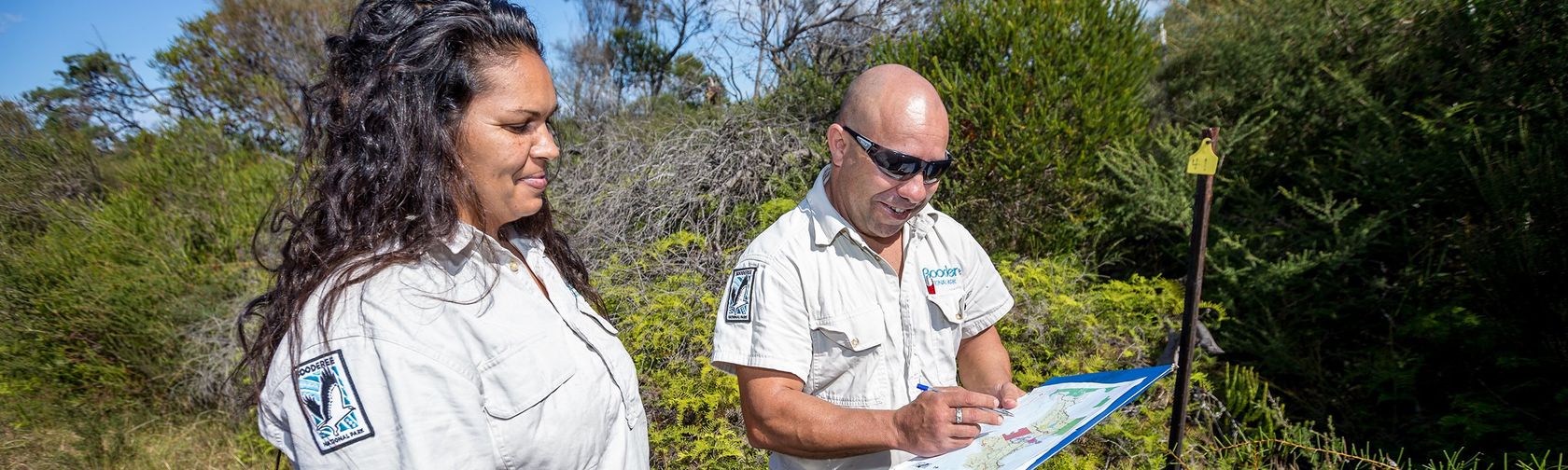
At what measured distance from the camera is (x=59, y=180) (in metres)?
6.40

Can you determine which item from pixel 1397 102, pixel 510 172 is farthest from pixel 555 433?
pixel 1397 102

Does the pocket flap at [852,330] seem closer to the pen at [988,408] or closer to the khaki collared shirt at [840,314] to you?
the khaki collared shirt at [840,314]

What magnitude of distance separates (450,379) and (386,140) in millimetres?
439

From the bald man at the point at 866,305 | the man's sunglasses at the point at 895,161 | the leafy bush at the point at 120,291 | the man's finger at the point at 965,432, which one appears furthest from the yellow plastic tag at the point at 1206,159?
the leafy bush at the point at 120,291

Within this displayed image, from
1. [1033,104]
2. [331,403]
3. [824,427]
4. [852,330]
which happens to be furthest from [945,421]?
[1033,104]

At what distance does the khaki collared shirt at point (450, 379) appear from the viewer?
3.61ft

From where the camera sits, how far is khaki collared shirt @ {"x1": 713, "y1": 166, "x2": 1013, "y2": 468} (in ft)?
6.22

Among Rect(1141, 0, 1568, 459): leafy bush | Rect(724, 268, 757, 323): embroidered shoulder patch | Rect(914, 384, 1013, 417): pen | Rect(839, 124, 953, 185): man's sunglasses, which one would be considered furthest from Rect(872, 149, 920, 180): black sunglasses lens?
Rect(1141, 0, 1568, 459): leafy bush

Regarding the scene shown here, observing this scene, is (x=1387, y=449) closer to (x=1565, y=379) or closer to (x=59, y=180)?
(x=1565, y=379)

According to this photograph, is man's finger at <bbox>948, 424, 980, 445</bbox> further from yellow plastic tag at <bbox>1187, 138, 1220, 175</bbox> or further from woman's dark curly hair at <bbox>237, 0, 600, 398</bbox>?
yellow plastic tag at <bbox>1187, 138, 1220, 175</bbox>

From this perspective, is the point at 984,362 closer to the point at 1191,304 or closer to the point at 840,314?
the point at 840,314

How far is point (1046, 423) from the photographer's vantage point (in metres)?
1.63

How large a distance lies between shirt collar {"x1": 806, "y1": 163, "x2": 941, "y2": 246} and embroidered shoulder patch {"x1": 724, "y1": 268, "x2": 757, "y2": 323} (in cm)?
21

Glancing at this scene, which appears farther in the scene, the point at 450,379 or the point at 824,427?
the point at 824,427
